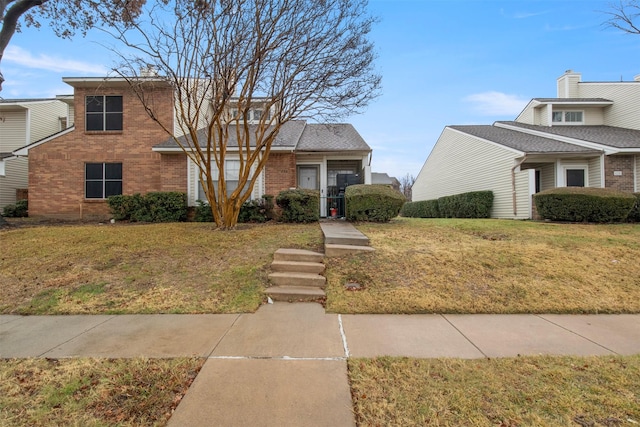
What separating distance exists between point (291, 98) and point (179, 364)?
7.99 meters

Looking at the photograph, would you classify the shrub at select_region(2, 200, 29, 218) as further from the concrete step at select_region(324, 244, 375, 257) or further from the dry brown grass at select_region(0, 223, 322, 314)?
the concrete step at select_region(324, 244, 375, 257)

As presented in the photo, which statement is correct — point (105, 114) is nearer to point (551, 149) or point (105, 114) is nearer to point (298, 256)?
point (298, 256)

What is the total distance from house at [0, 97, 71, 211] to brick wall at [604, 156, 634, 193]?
27.2 m

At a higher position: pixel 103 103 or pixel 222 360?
pixel 103 103

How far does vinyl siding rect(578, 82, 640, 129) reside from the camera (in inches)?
696

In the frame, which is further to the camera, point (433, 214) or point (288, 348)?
point (433, 214)

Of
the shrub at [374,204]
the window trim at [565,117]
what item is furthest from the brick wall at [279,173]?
the window trim at [565,117]

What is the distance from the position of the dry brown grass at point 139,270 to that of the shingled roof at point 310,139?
5.04 meters

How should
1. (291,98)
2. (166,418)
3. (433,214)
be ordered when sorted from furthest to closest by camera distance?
(433,214), (291,98), (166,418)

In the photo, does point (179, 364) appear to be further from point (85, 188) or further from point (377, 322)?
point (85, 188)

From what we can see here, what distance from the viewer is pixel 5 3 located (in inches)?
242

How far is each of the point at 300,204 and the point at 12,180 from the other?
56.6ft

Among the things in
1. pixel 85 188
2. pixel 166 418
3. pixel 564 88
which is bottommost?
pixel 166 418

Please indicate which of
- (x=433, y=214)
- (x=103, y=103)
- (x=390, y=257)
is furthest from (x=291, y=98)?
(x=433, y=214)
